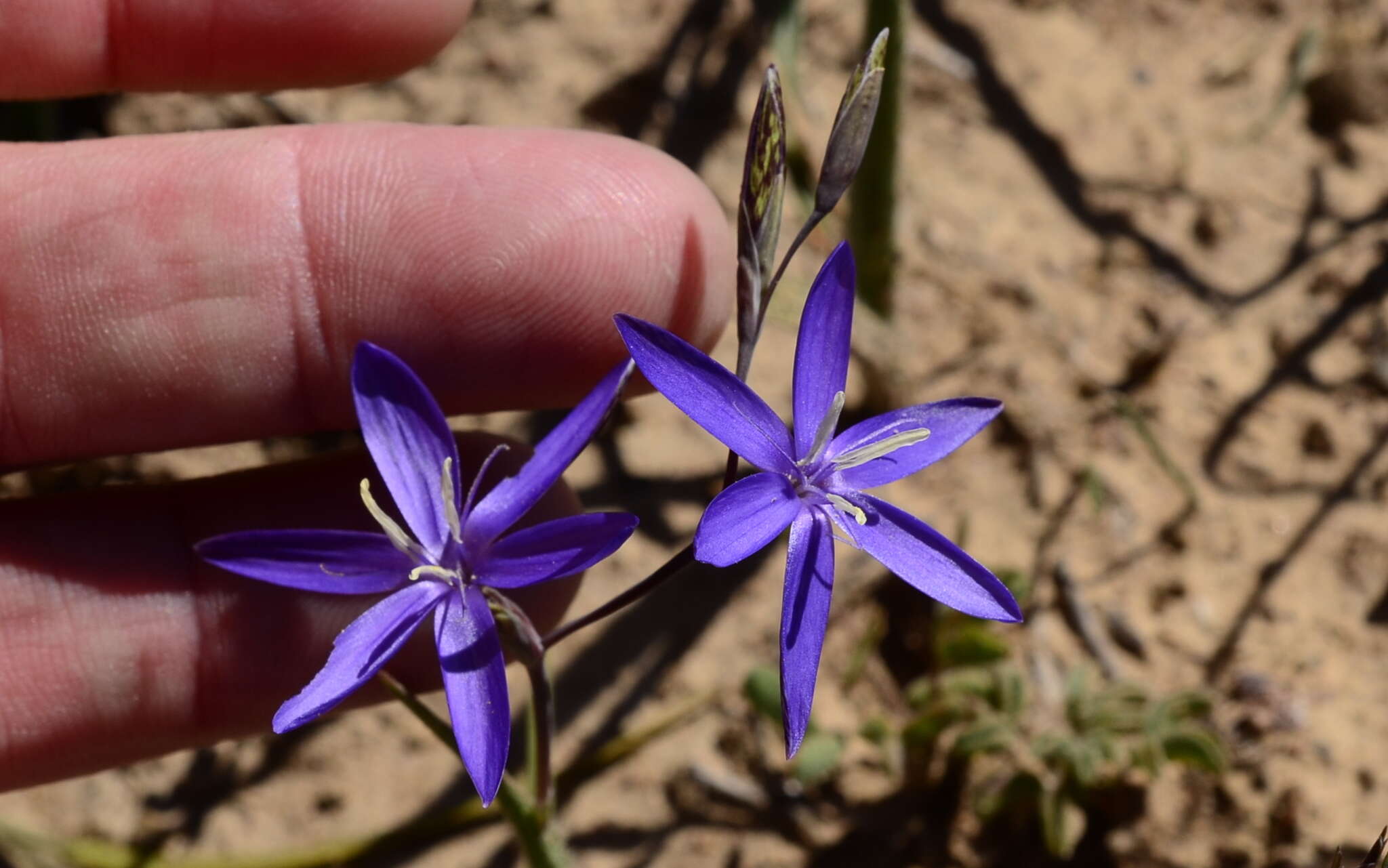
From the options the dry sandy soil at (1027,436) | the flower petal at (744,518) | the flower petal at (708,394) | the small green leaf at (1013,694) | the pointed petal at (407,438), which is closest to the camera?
the flower petal at (744,518)

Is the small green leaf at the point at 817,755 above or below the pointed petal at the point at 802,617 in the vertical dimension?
below

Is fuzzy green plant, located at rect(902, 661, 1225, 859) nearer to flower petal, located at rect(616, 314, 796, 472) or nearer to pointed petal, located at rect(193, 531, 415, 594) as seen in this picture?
flower petal, located at rect(616, 314, 796, 472)

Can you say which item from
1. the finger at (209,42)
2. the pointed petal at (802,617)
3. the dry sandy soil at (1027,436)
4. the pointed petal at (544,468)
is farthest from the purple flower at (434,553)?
the dry sandy soil at (1027,436)

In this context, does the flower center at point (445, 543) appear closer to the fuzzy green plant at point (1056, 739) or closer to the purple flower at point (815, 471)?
the purple flower at point (815, 471)

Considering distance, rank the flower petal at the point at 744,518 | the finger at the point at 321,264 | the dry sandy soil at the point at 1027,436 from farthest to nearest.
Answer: the dry sandy soil at the point at 1027,436 < the finger at the point at 321,264 < the flower petal at the point at 744,518

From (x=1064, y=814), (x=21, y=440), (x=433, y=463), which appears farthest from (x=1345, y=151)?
(x=21, y=440)

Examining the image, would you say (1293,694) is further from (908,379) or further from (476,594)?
(476,594)
